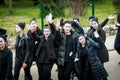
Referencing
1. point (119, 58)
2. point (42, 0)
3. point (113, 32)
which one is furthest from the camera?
point (42, 0)

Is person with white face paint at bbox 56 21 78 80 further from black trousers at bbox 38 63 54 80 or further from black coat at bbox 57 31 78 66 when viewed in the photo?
black trousers at bbox 38 63 54 80

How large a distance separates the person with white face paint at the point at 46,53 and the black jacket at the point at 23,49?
29 cm

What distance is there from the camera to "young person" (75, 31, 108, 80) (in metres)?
8.65

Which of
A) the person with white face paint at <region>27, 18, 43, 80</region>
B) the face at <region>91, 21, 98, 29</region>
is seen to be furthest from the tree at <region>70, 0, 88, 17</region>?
the person with white face paint at <region>27, 18, 43, 80</region>

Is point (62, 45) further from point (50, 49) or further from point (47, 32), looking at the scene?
point (47, 32)

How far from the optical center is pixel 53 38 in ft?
30.3

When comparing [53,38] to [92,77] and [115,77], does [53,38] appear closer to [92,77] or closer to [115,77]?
[92,77]

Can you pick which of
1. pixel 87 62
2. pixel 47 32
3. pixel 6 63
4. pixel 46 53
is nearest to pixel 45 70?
pixel 46 53

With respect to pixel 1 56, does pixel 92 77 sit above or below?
below

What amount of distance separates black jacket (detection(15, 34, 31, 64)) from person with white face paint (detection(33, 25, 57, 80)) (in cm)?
29

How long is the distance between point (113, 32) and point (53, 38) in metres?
8.06

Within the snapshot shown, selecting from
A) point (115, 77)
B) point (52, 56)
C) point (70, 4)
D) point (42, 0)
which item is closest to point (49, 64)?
point (52, 56)

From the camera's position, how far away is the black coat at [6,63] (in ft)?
25.9

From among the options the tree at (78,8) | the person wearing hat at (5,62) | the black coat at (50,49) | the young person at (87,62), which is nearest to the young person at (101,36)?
the young person at (87,62)
